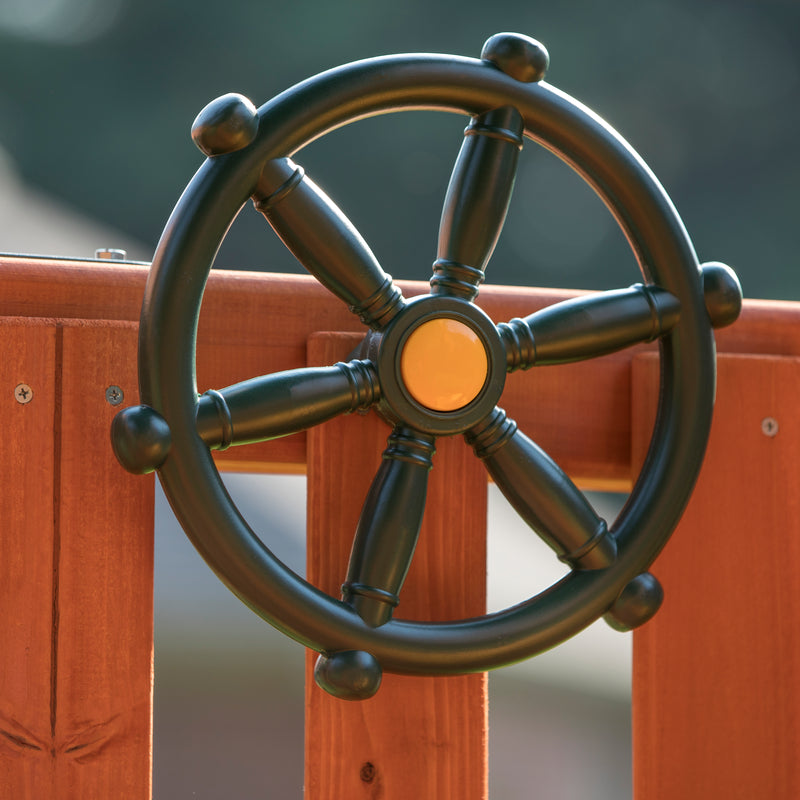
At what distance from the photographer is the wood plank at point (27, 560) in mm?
668

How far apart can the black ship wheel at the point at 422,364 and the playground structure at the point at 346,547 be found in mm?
96

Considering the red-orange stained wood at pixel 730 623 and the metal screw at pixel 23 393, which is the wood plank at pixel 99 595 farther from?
the red-orange stained wood at pixel 730 623

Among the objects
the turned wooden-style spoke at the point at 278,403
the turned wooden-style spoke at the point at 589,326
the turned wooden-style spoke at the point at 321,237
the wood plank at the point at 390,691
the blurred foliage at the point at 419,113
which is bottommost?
the wood plank at the point at 390,691

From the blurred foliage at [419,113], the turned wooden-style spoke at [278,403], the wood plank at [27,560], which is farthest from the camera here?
the blurred foliage at [419,113]

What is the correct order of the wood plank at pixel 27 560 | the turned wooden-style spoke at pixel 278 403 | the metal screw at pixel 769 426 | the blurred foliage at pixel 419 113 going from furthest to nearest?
the blurred foliage at pixel 419 113 < the metal screw at pixel 769 426 < the wood plank at pixel 27 560 < the turned wooden-style spoke at pixel 278 403

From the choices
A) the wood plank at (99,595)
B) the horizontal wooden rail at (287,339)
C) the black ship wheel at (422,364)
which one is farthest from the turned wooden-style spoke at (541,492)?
the wood plank at (99,595)

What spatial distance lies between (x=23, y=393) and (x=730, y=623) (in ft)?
1.82

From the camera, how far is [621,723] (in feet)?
5.20

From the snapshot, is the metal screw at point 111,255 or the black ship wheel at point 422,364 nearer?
the black ship wheel at point 422,364

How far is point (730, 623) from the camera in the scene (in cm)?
78

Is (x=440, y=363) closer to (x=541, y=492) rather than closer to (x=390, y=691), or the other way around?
(x=541, y=492)

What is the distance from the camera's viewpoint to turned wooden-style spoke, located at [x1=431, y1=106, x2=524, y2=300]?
24.5 inches

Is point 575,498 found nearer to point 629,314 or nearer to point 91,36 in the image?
point 629,314

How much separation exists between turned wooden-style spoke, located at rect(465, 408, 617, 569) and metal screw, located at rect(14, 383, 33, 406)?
0.30 meters
